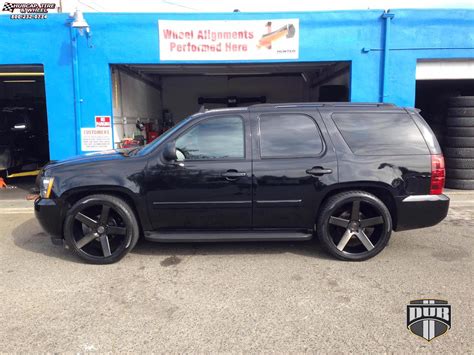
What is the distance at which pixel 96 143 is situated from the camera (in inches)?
335

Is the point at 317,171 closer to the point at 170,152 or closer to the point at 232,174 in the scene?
the point at 232,174

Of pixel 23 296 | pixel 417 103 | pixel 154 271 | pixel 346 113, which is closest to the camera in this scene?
pixel 23 296

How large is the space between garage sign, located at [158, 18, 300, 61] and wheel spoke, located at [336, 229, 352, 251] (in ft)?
17.0

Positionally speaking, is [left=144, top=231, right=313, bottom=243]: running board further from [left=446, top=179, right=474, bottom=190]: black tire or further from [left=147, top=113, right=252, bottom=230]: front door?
[left=446, top=179, right=474, bottom=190]: black tire

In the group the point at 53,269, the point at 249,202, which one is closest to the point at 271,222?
the point at 249,202

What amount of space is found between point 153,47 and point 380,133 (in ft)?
18.6

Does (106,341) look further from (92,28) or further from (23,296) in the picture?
(92,28)

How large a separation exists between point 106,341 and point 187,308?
76cm

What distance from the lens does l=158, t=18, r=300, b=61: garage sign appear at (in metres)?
8.28

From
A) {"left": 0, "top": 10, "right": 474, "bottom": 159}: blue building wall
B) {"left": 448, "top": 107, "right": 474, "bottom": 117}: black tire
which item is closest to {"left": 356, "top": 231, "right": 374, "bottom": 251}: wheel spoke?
{"left": 0, "top": 10, "right": 474, "bottom": 159}: blue building wall

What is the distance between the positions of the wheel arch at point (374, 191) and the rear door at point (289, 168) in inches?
5.0

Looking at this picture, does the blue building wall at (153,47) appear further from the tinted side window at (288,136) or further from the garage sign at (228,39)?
the tinted side window at (288,136)

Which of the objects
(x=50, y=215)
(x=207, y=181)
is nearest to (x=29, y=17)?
(x=50, y=215)

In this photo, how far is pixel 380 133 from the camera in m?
4.54
